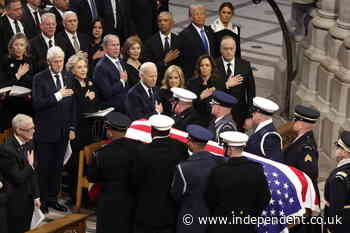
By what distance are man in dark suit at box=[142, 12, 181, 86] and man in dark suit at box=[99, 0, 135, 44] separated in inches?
48.6

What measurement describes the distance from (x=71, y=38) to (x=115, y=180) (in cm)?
391

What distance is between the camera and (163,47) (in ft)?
39.9

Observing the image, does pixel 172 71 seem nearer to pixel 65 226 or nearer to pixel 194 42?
pixel 194 42

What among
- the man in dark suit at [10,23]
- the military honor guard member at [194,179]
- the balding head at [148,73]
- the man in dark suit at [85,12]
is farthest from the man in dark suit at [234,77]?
the military honor guard member at [194,179]

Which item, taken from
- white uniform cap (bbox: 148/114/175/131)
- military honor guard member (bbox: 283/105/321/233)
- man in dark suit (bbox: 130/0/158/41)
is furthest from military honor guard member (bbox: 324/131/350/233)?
man in dark suit (bbox: 130/0/158/41)

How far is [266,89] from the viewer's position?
48.1ft

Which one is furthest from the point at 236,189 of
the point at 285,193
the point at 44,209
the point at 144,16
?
the point at 144,16

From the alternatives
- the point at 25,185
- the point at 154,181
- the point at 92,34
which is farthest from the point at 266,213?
the point at 92,34

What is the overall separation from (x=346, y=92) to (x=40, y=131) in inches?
156

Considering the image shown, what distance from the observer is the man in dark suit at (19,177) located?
8727mm

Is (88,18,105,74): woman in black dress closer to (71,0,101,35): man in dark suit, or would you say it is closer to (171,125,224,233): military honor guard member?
(71,0,101,35): man in dark suit

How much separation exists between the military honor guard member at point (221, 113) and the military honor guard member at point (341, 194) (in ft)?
4.25

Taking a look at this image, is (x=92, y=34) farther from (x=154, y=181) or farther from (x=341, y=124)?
(x=154, y=181)

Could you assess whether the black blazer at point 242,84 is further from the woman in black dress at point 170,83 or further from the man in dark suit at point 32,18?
the man in dark suit at point 32,18
